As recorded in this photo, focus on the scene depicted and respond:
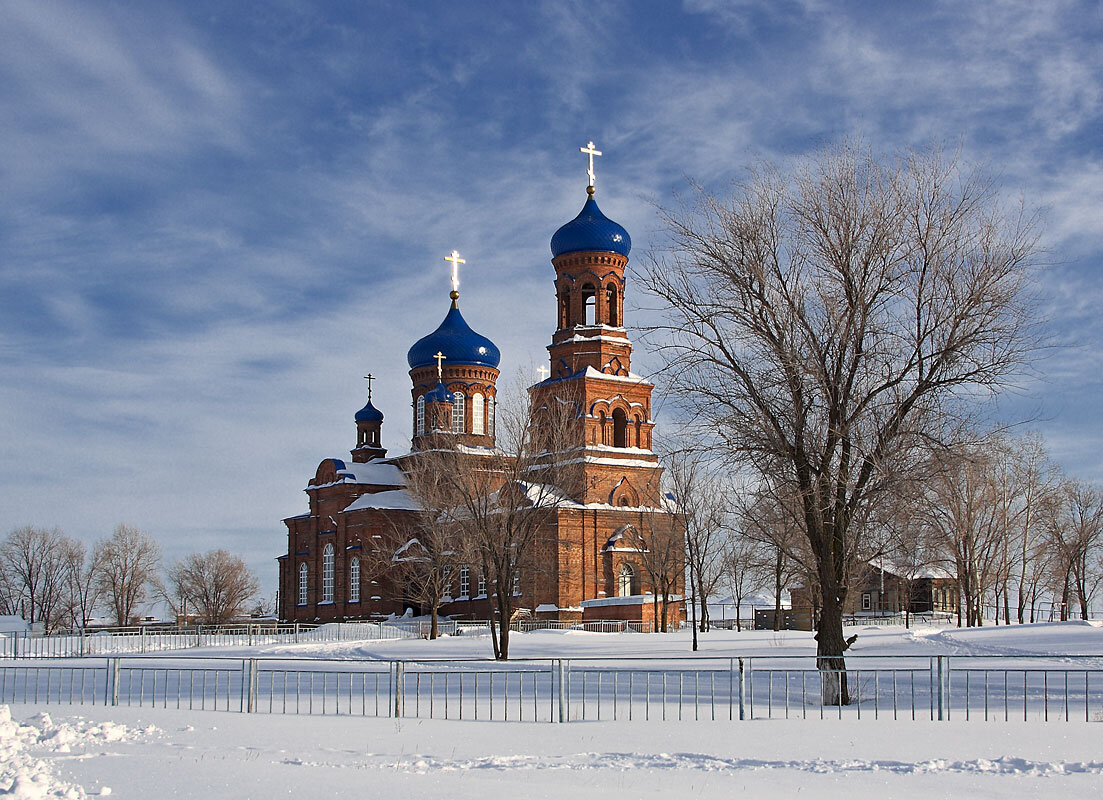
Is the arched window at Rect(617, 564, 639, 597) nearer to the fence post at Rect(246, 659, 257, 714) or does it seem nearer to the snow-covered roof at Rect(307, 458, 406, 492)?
the snow-covered roof at Rect(307, 458, 406, 492)

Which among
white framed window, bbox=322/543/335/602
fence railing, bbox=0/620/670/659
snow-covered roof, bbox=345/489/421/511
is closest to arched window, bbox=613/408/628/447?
fence railing, bbox=0/620/670/659

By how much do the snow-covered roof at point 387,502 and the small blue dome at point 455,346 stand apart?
6.38 meters

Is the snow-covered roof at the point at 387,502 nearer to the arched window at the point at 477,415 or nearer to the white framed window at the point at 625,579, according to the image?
the arched window at the point at 477,415

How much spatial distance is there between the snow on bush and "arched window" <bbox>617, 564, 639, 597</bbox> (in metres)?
34.1

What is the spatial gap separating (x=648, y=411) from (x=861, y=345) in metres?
31.3

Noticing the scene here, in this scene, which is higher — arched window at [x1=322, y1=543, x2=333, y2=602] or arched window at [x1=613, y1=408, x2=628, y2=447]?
arched window at [x1=613, y1=408, x2=628, y2=447]

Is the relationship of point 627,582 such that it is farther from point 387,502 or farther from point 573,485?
point 387,502

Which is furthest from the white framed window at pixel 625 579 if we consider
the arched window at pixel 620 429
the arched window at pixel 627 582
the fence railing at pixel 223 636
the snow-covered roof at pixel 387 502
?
the snow-covered roof at pixel 387 502

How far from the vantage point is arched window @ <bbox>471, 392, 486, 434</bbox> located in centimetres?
5291

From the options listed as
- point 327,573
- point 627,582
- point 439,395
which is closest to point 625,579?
point 627,582

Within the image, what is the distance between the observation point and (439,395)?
2025 inches

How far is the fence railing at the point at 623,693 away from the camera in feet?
44.7

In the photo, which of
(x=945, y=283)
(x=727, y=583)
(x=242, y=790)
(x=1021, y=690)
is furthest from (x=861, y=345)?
(x=727, y=583)

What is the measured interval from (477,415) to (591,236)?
11.4 m
